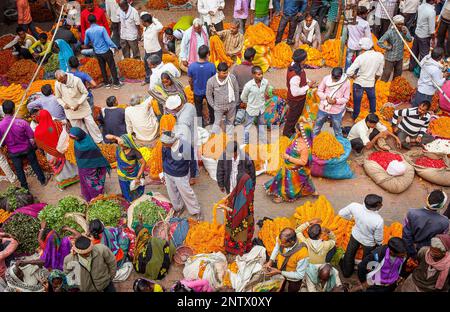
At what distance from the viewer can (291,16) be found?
31.4 ft

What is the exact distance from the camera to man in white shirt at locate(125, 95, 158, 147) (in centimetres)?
723

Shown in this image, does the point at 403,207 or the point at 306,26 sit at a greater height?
the point at 306,26

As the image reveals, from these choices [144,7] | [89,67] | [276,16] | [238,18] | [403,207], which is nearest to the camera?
[403,207]

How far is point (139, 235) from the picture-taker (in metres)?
5.57

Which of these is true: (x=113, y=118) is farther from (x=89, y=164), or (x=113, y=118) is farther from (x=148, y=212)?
(x=148, y=212)

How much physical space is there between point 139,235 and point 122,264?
426 millimetres

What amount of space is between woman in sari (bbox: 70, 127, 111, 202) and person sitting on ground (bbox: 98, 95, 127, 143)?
0.84 meters

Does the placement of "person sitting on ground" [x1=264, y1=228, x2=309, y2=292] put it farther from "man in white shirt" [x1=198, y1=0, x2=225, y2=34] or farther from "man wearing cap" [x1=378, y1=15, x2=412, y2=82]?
"man in white shirt" [x1=198, y1=0, x2=225, y2=34]

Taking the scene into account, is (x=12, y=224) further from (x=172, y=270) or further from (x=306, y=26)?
(x=306, y=26)

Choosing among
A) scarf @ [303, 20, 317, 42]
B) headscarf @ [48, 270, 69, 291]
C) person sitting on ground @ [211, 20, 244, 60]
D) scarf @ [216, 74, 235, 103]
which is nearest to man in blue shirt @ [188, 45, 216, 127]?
scarf @ [216, 74, 235, 103]

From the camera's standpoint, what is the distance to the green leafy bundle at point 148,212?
5.99 metres

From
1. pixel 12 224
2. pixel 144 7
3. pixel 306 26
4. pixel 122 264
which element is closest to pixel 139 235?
pixel 122 264

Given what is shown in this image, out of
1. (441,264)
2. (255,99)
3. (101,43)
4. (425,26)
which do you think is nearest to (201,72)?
(255,99)

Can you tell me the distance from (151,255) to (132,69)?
476cm
